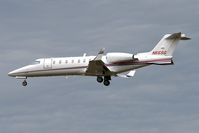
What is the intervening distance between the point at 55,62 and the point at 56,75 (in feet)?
4.36

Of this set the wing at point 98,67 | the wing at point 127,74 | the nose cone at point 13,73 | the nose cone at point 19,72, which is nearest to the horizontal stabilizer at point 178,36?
the wing at point 127,74

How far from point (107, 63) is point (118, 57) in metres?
1.42

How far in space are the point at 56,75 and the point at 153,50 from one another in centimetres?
1004

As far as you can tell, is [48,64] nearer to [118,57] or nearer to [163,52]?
[118,57]

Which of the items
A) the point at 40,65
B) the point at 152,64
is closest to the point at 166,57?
the point at 152,64

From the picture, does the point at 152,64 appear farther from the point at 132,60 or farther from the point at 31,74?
the point at 31,74

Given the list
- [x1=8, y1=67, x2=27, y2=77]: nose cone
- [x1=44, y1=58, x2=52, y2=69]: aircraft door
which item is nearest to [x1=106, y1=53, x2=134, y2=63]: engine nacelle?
[x1=44, y1=58, x2=52, y2=69]: aircraft door

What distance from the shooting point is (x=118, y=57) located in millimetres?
172000

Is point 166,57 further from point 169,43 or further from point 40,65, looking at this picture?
point 40,65

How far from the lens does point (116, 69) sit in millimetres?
172875

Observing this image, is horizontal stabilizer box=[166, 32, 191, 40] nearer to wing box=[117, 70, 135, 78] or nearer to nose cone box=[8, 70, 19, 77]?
wing box=[117, 70, 135, 78]

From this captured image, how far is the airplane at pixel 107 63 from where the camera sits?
563 ft

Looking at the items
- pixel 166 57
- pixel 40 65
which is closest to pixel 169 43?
pixel 166 57

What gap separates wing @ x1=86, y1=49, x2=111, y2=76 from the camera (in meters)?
171
